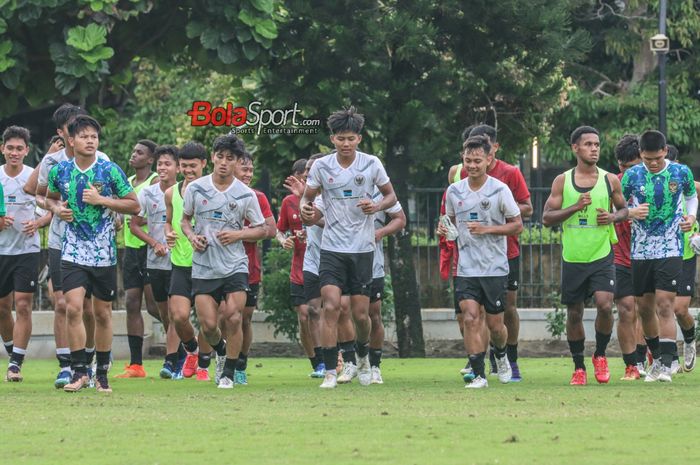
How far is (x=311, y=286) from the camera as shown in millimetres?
15781

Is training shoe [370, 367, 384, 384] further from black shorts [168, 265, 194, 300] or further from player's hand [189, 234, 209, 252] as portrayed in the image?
player's hand [189, 234, 209, 252]

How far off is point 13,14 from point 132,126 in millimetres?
17727

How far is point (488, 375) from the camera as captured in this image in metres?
16.1

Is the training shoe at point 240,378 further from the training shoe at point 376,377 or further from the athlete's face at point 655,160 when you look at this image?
the athlete's face at point 655,160

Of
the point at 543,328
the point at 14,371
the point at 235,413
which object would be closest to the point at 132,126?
the point at 543,328

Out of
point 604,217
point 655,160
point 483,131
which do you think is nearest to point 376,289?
point 483,131

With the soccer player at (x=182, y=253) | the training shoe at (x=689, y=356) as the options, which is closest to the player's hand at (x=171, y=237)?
the soccer player at (x=182, y=253)

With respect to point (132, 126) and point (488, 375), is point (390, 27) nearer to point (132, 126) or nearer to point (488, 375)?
point (488, 375)

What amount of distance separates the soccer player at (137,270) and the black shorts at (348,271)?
3152 millimetres

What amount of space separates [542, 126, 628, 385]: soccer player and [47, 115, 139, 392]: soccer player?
3764 mm

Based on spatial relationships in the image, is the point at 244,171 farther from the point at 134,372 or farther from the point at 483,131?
the point at 134,372

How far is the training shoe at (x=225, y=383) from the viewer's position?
14.1 metres

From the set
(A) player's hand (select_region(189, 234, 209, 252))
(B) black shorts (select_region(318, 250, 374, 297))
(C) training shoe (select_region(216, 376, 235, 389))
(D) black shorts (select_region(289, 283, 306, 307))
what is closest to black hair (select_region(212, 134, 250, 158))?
(A) player's hand (select_region(189, 234, 209, 252))

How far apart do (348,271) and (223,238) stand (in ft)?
3.62
